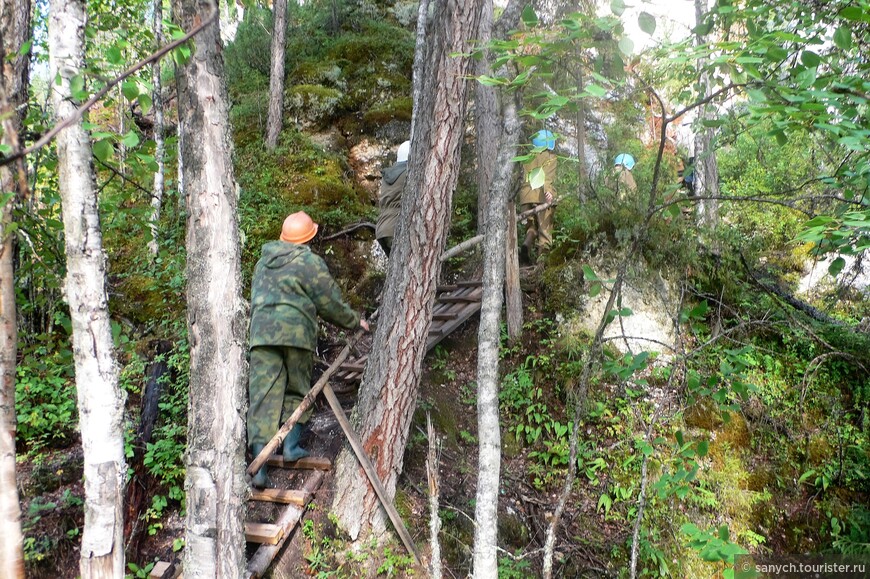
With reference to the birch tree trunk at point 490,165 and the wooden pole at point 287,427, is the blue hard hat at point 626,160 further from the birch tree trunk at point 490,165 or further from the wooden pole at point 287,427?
the wooden pole at point 287,427

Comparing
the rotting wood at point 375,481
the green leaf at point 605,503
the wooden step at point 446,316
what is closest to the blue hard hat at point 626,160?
the wooden step at point 446,316

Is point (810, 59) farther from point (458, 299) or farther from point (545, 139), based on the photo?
point (458, 299)

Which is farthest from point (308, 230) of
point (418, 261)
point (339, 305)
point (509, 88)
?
point (509, 88)

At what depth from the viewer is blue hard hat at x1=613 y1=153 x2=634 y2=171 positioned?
6.67 m

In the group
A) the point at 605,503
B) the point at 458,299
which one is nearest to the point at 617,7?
the point at 605,503

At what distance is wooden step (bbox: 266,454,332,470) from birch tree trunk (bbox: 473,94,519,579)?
1706 millimetres

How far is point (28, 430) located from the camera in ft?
15.9

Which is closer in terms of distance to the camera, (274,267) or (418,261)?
(418,261)

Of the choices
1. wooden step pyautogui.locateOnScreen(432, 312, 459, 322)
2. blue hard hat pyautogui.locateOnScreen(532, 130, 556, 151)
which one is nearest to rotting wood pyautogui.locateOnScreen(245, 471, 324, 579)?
wooden step pyautogui.locateOnScreen(432, 312, 459, 322)

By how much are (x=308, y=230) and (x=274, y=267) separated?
473mm

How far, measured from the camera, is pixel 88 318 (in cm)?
230

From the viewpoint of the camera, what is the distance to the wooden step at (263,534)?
376cm

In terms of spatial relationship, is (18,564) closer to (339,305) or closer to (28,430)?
(339,305)

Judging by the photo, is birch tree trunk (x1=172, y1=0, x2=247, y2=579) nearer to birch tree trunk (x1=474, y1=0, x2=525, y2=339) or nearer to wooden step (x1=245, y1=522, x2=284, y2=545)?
wooden step (x1=245, y1=522, x2=284, y2=545)
